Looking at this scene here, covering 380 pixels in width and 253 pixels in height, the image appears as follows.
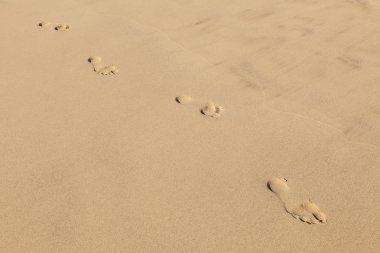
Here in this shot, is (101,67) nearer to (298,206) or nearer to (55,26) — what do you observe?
(55,26)

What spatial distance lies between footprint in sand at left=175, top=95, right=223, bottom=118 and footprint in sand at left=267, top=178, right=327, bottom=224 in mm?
550

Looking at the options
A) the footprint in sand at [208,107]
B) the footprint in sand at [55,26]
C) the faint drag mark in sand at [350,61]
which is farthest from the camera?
the footprint in sand at [55,26]

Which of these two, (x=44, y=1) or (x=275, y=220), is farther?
(x=44, y=1)

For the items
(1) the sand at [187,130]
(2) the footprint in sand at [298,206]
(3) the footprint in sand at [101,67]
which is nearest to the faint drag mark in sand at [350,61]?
(1) the sand at [187,130]

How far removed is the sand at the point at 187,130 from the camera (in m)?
1.51

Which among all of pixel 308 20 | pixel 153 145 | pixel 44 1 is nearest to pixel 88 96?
pixel 153 145

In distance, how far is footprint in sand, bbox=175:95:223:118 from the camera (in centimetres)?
208

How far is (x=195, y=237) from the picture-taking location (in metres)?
1.48

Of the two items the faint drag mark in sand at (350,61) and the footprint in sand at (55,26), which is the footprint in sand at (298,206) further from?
the footprint in sand at (55,26)

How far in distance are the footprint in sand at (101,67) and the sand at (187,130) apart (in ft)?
0.04

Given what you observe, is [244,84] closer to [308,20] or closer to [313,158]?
[313,158]

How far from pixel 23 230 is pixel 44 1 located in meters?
2.29

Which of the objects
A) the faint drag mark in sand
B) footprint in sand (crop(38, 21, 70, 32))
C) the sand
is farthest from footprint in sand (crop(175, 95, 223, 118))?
footprint in sand (crop(38, 21, 70, 32))

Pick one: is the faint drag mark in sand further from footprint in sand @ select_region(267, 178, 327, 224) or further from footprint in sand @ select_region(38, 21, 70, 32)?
footprint in sand @ select_region(38, 21, 70, 32)
